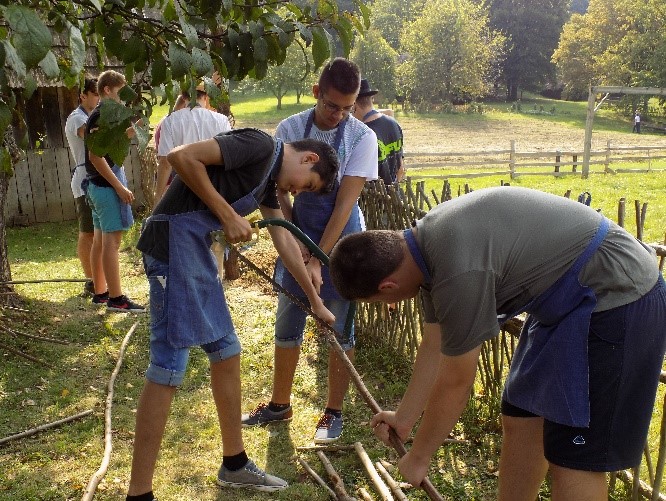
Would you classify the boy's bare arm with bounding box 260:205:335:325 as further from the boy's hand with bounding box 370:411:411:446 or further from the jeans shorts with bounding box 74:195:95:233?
the jeans shorts with bounding box 74:195:95:233

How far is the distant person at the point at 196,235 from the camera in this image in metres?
2.73

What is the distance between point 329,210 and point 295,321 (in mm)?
626

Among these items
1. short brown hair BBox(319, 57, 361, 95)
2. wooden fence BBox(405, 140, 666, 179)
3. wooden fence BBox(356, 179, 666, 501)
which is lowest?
wooden fence BBox(405, 140, 666, 179)

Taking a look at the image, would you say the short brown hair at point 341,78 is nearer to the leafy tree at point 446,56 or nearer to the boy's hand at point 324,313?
the boy's hand at point 324,313

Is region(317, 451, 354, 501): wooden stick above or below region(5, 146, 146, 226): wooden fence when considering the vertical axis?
below

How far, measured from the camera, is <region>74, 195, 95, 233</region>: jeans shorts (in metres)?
5.96

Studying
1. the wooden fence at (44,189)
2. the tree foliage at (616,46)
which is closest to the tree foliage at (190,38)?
the wooden fence at (44,189)

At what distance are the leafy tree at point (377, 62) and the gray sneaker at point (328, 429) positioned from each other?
4312 cm

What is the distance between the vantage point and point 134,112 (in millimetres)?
1673

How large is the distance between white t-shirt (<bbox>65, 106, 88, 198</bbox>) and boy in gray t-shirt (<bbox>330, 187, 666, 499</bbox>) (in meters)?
4.24

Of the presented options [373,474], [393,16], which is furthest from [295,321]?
[393,16]

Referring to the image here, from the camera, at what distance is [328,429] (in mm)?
3684

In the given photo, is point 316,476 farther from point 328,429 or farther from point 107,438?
point 107,438

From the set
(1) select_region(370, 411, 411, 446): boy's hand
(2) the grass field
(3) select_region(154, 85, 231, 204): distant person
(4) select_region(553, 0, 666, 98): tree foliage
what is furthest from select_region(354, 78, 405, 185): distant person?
(4) select_region(553, 0, 666, 98): tree foliage
